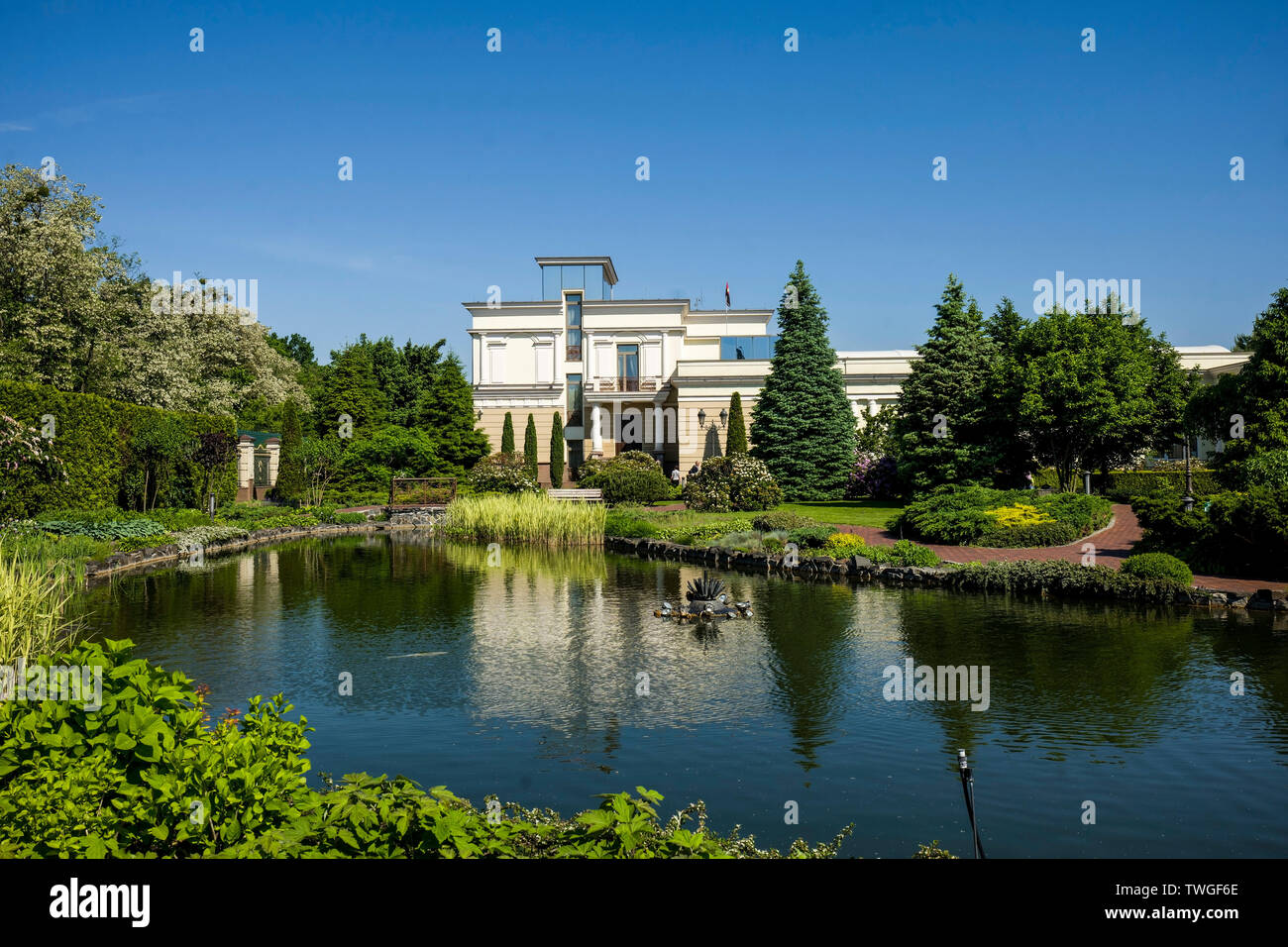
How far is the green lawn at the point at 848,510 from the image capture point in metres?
27.4

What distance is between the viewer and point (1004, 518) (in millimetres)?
21828

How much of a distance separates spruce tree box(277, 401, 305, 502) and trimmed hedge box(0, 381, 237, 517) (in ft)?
27.5

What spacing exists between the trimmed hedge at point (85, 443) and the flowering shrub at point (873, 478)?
82.8ft

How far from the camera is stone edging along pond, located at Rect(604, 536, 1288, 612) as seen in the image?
1418cm

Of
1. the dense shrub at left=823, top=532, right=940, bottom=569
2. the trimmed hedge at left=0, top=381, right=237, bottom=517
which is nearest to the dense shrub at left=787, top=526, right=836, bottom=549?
the dense shrub at left=823, top=532, right=940, bottom=569

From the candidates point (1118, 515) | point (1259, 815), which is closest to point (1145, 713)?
point (1259, 815)

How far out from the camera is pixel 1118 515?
26.5 metres

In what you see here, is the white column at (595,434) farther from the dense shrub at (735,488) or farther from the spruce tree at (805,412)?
the dense shrub at (735,488)

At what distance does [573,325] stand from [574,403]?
463 centimetres

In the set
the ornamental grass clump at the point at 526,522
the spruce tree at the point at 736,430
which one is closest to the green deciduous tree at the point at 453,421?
the spruce tree at the point at 736,430

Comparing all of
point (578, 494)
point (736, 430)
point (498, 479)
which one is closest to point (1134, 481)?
point (736, 430)

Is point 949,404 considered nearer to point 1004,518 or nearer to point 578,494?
point 1004,518

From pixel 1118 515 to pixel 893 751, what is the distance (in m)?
22.4
